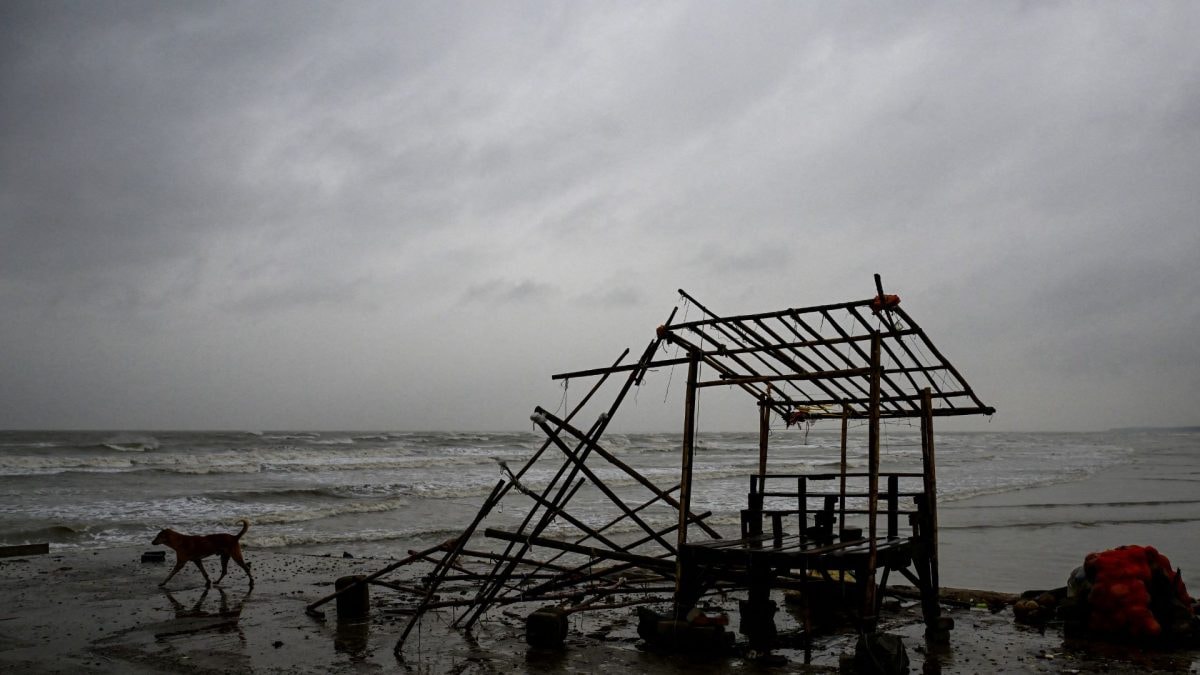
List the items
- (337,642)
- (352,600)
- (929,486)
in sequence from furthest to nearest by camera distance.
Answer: (352,600) → (929,486) → (337,642)

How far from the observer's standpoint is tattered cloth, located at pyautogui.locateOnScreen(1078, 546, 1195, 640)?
8.20 m

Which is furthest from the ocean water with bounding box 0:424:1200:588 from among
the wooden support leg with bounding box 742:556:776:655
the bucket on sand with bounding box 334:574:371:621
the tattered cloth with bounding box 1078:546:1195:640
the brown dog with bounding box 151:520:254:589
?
the tattered cloth with bounding box 1078:546:1195:640

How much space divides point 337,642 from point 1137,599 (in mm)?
8519

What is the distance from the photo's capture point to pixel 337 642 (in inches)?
346

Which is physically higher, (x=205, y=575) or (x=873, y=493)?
(x=873, y=493)

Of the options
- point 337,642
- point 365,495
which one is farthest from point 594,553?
point 365,495

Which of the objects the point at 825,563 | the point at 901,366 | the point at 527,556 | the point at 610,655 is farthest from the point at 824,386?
the point at 527,556

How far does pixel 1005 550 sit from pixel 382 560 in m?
12.6

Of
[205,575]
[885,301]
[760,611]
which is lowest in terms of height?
[205,575]

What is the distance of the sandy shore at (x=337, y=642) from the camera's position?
303 inches

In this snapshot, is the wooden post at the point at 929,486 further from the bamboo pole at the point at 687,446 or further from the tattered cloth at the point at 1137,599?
the bamboo pole at the point at 687,446

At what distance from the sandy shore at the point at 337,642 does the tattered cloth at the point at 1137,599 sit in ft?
1.39

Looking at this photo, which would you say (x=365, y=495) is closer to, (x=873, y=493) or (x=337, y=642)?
(x=337, y=642)

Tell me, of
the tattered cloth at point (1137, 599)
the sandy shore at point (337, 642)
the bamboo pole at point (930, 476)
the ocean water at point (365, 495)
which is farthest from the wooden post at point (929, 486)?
the ocean water at point (365, 495)
